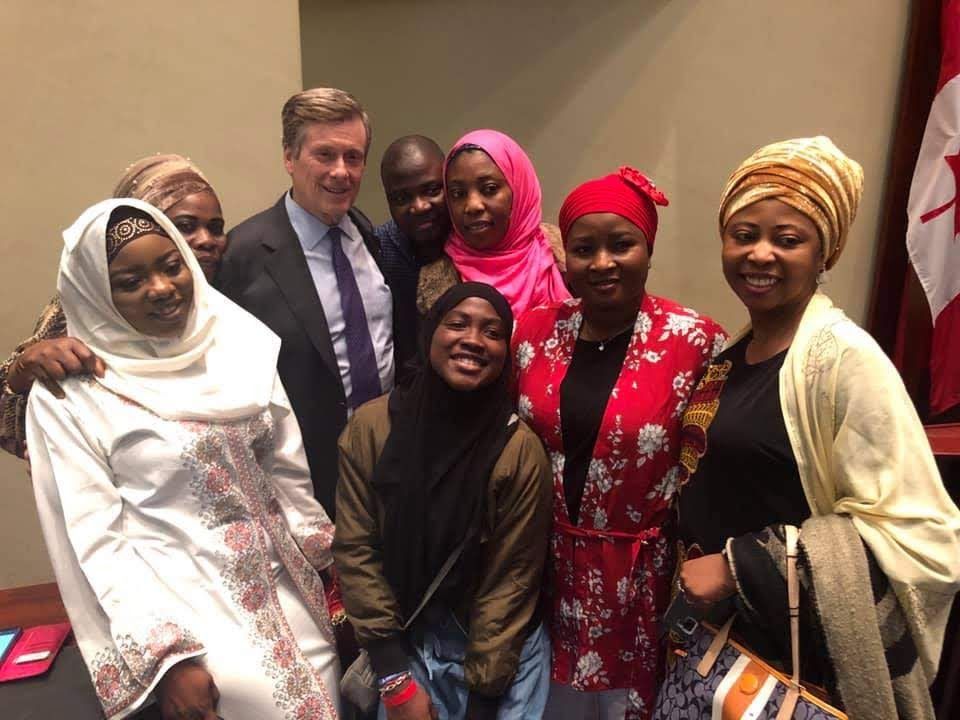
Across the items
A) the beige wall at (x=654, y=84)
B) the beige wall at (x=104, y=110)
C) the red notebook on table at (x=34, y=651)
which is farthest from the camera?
the beige wall at (x=654, y=84)

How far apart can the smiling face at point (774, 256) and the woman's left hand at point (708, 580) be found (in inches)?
19.9

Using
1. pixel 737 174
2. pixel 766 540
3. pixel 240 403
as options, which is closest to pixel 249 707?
pixel 240 403

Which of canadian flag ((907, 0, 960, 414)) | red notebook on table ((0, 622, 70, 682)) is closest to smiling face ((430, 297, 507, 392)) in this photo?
red notebook on table ((0, 622, 70, 682))

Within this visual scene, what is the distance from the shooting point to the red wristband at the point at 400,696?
1.37 metres

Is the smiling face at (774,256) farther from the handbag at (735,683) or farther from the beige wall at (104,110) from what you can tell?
the beige wall at (104,110)

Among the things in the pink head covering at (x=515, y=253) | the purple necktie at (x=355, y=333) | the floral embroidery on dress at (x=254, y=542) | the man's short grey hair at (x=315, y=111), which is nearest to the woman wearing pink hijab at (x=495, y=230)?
the pink head covering at (x=515, y=253)

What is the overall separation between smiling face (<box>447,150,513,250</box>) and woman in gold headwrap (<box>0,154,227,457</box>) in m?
0.68

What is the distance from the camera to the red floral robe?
54.6 inches

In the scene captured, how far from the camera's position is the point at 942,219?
2424mm

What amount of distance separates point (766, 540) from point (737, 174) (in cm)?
71

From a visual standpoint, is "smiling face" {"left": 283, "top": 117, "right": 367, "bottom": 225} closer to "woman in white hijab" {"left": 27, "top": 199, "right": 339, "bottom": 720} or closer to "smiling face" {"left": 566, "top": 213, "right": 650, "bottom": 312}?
"woman in white hijab" {"left": 27, "top": 199, "right": 339, "bottom": 720}

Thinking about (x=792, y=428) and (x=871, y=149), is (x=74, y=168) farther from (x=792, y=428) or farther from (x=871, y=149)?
(x=871, y=149)

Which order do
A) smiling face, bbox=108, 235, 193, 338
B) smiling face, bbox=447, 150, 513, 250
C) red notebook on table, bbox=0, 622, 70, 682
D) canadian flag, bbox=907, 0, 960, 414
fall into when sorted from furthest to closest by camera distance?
canadian flag, bbox=907, 0, 960, 414, smiling face, bbox=447, 150, 513, 250, red notebook on table, bbox=0, 622, 70, 682, smiling face, bbox=108, 235, 193, 338

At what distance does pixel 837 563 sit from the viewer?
1053mm
